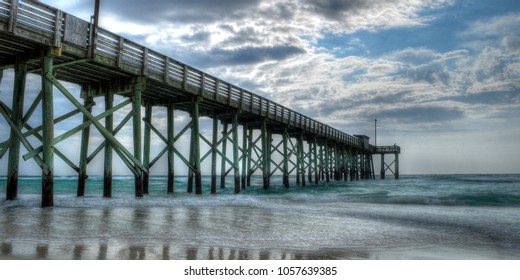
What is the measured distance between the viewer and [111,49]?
37.8ft

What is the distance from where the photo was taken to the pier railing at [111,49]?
356 inches

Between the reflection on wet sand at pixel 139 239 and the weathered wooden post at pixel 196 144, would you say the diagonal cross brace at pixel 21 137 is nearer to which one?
the reflection on wet sand at pixel 139 239

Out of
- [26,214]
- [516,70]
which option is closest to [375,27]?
[516,70]

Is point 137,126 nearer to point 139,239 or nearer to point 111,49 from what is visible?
point 111,49

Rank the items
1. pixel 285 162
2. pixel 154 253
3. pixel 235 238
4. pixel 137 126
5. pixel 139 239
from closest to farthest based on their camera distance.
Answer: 1. pixel 154 253
2. pixel 139 239
3. pixel 235 238
4. pixel 137 126
5. pixel 285 162

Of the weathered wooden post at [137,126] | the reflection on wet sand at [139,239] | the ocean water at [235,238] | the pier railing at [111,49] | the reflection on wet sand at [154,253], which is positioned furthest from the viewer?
the weathered wooden post at [137,126]

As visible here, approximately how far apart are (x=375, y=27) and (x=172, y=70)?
7371mm

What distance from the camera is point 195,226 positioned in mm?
6613

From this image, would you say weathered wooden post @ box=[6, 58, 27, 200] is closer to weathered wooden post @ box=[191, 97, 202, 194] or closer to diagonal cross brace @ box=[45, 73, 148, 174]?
diagonal cross brace @ box=[45, 73, 148, 174]

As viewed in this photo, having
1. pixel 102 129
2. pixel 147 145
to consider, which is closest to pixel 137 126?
pixel 102 129

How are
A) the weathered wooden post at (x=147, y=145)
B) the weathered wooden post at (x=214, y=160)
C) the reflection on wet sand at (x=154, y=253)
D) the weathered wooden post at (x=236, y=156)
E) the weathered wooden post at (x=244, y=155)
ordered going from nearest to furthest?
1. the reflection on wet sand at (x=154, y=253)
2. the weathered wooden post at (x=147, y=145)
3. the weathered wooden post at (x=214, y=160)
4. the weathered wooden post at (x=236, y=156)
5. the weathered wooden post at (x=244, y=155)

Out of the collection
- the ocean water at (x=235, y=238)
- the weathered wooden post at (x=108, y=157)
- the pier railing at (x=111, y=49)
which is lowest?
the ocean water at (x=235, y=238)

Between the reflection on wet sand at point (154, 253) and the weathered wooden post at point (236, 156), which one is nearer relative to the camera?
the reflection on wet sand at point (154, 253)

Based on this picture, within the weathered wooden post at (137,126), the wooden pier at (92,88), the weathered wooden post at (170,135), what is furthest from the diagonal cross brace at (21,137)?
the weathered wooden post at (170,135)
